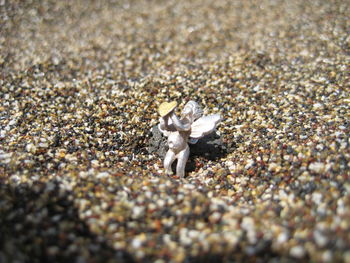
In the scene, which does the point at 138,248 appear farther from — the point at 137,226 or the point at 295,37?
the point at 295,37

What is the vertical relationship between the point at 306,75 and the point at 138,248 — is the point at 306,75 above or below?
below

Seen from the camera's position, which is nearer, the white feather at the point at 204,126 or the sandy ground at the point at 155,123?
the sandy ground at the point at 155,123

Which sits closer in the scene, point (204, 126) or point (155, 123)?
point (204, 126)

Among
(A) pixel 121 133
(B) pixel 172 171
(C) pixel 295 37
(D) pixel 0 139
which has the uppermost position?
(D) pixel 0 139

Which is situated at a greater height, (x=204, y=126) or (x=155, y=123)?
(x=204, y=126)

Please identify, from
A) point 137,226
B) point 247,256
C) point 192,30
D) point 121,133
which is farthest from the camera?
point 192,30

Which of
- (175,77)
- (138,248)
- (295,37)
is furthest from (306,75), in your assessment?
(138,248)

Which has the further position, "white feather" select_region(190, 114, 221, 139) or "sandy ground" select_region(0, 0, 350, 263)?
"white feather" select_region(190, 114, 221, 139)

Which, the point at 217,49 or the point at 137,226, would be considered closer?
the point at 137,226
